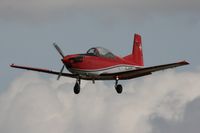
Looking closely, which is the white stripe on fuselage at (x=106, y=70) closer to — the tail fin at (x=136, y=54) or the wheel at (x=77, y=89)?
the wheel at (x=77, y=89)

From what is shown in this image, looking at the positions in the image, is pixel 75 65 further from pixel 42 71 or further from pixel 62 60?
pixel 42 71

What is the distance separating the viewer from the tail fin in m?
61.0

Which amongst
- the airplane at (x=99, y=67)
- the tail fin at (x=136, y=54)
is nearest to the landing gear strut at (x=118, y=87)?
the airplane at (x=99, y=67)

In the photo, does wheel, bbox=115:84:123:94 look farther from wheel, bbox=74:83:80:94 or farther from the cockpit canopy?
wheel, bbox=74:83:80:94

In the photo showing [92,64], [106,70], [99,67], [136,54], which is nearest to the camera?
[92,64]

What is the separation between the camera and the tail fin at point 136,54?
60991 mm

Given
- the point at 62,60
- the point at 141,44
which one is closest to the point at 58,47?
the point at 62,60

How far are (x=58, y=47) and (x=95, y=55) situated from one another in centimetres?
286

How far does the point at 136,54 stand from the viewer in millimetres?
62219

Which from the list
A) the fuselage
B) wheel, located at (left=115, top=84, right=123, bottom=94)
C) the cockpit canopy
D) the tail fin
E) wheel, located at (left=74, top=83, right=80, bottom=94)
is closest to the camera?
the fuselage

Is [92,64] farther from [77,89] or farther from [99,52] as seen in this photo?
[77,89]

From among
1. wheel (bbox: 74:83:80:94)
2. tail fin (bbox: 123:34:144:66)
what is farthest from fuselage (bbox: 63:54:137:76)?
tail fin (bbox: 123:34:144:66)

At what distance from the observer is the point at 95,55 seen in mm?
54125

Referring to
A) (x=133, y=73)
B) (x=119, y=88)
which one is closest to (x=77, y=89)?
(x=119, y=88)
